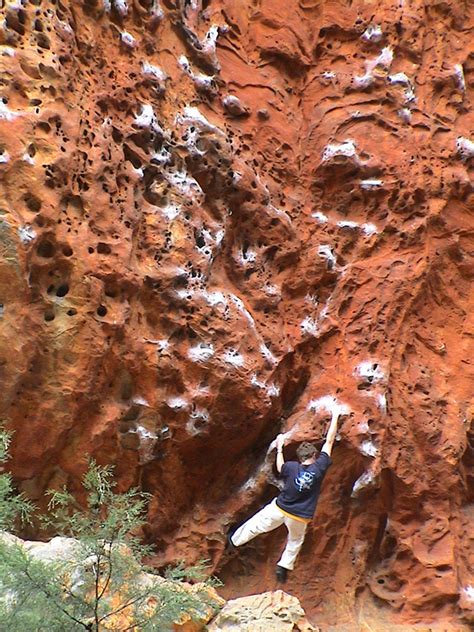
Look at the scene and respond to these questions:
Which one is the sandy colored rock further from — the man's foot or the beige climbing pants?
the man's foot

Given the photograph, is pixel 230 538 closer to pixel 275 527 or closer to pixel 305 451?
pixel 275 527

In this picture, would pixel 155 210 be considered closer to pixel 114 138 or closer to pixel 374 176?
pixel 114 138

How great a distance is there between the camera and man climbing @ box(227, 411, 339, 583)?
19.1 feet

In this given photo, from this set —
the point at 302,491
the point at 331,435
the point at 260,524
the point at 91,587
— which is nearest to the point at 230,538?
the point at 260,524

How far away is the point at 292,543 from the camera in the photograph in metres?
6.00

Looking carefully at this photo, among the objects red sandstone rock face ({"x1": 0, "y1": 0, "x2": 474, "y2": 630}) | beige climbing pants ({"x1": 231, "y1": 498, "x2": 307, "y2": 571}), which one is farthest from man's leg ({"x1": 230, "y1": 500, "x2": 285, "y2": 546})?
red sandstone rock face ({"x1": 0, "y1": 0, "x2": 474, "y2": 630})

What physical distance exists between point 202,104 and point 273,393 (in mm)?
2498

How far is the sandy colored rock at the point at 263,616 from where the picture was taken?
466 centimetres

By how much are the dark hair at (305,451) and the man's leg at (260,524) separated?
1.59 ft

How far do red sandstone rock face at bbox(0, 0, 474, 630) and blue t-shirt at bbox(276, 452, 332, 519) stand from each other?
1.73ft

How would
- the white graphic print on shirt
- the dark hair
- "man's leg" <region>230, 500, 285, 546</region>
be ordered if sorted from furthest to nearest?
the dark hair, "man's leg" <region>230, 500, 285, 546</region>, the white graphic print on shirt

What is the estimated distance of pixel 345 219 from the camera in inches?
285

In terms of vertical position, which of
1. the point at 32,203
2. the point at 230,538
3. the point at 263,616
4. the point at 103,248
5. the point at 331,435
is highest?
the point at 32,203

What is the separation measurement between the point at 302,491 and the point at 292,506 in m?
0.13
